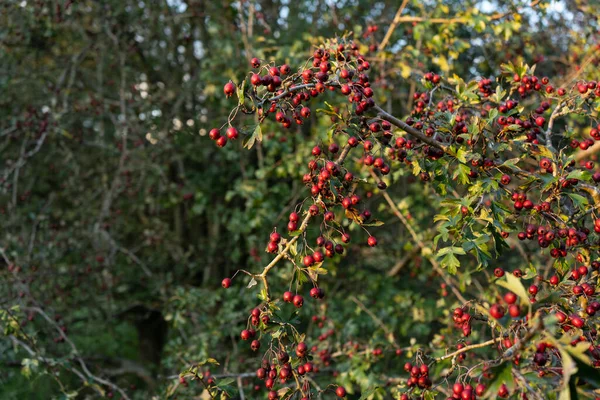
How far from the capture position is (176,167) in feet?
18.1

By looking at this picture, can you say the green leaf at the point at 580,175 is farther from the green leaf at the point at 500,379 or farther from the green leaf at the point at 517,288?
the green leaf at the point at 500,379

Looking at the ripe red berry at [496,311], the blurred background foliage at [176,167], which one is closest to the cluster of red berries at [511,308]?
the ripe red berry at [496,311]

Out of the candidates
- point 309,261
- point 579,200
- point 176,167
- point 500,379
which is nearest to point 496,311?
point 500,379

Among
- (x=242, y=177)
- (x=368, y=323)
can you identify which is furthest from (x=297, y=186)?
(x=368, y=323)

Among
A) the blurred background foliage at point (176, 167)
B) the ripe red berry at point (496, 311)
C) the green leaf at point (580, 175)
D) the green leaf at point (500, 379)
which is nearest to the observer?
the green leaf at point (500, 379)

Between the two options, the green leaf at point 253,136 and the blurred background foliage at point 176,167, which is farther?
the blurred background foliage at point 176,167

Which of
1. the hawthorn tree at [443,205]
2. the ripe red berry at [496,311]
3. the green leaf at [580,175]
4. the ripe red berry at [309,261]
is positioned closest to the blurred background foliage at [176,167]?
the hawthorn tree at [443,205]

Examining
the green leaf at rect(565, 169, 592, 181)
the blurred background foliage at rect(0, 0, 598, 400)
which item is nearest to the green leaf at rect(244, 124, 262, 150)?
the green leaf at rect(565, 169, 592, 181)

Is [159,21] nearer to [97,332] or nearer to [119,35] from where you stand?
[119,35]

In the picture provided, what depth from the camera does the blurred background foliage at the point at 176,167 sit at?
4168 mm

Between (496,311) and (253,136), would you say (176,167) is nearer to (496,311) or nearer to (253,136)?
(253,136)

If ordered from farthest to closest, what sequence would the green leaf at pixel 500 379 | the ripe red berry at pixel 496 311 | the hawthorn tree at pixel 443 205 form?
the hawthorn tree at pixel 443 205 → the ripe red berry at pixel 496 311 → the green leaf at pixel 500 379

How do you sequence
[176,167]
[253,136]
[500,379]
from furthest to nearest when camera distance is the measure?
[176,167]
[253,136]
[500,379]

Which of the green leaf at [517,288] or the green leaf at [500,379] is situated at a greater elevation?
the green leaf at [517,288]
